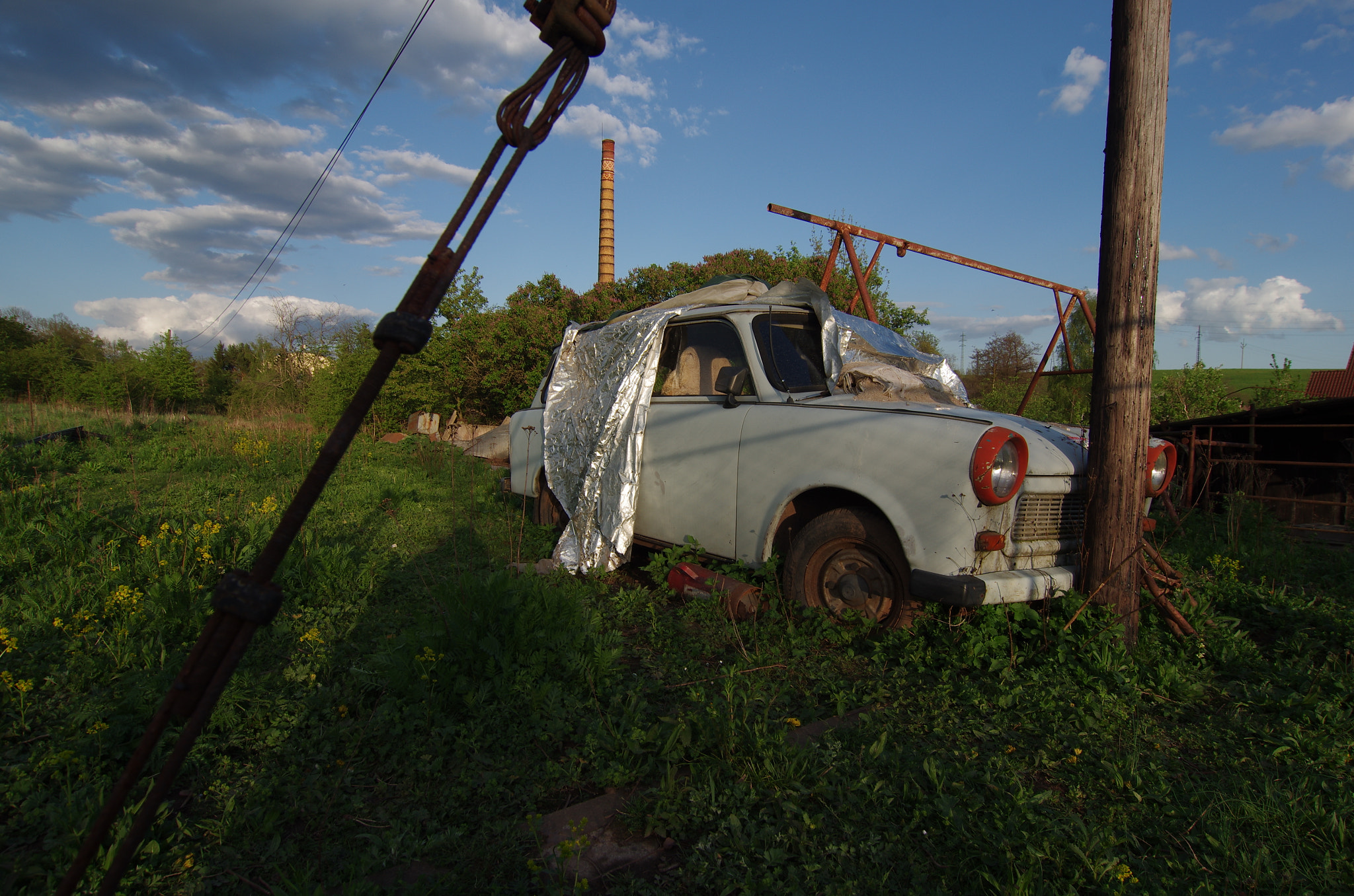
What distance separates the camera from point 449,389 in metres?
17.4

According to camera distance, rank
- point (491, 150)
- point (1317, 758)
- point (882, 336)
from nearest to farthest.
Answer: point (491, 150), point (1317, 758), point (882, 336)

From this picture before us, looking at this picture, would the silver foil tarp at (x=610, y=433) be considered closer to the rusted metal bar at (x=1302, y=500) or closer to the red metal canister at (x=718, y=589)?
the red metal canister at (x=718, y=589)

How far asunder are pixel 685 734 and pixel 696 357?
9.33 ft

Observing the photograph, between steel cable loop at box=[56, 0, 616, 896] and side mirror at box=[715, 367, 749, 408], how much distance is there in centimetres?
287

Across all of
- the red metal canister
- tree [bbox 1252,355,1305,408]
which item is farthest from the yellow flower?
tree [bbox 1252,355,1305,408]

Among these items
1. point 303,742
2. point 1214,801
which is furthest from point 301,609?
point 1214,801

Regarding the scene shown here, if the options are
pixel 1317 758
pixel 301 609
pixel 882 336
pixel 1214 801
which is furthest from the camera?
pixel 882 336

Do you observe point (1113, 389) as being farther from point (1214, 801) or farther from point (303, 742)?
point (303, 742)

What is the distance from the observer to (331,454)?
105 centimetres

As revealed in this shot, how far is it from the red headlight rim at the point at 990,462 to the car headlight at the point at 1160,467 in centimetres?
117

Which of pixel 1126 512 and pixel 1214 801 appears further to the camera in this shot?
pixel 1126 512

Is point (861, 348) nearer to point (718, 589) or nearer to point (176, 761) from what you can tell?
point (718, 589)

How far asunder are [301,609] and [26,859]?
6.75ft

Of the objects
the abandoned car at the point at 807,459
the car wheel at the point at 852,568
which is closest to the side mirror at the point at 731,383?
the abandoned car at the point at 807,459
